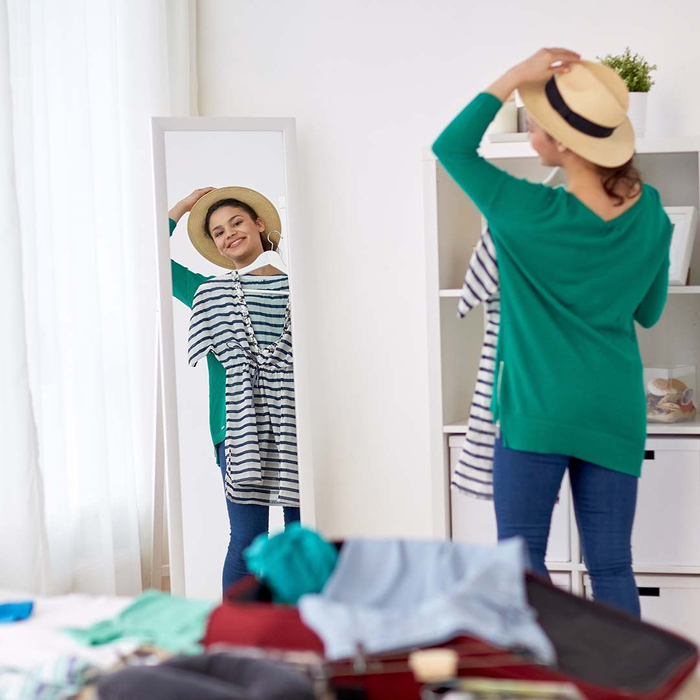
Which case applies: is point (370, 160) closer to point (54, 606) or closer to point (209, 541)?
point (209, 541)

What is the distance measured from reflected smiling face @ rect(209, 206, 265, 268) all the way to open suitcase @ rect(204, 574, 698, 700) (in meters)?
Result: 1.65

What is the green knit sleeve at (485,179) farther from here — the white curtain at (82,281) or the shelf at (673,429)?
the white curtain at (82,281)

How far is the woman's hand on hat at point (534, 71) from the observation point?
5.82 ft

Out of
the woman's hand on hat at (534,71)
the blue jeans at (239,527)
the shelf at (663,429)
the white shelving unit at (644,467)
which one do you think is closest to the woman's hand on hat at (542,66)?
the woman's hand on hat at (534,71)

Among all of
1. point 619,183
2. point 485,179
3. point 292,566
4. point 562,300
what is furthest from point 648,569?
point 292,566

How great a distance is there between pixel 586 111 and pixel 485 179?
0.24 metres

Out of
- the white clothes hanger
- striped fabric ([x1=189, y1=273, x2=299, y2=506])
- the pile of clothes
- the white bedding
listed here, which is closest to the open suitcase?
the pile of clothes

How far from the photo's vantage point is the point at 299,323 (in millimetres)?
2723

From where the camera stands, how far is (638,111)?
2.44 m

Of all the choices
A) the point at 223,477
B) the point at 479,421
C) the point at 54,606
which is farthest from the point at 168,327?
the point at 54,606

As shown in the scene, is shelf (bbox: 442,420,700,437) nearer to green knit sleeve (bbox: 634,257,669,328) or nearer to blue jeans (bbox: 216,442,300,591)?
green knit sleeve (bbox: 634,257,669,328)

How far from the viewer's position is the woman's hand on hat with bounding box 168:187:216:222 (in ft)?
8.73

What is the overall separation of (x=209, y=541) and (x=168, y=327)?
0.66 m

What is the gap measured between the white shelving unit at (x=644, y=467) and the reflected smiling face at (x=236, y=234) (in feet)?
1.84
